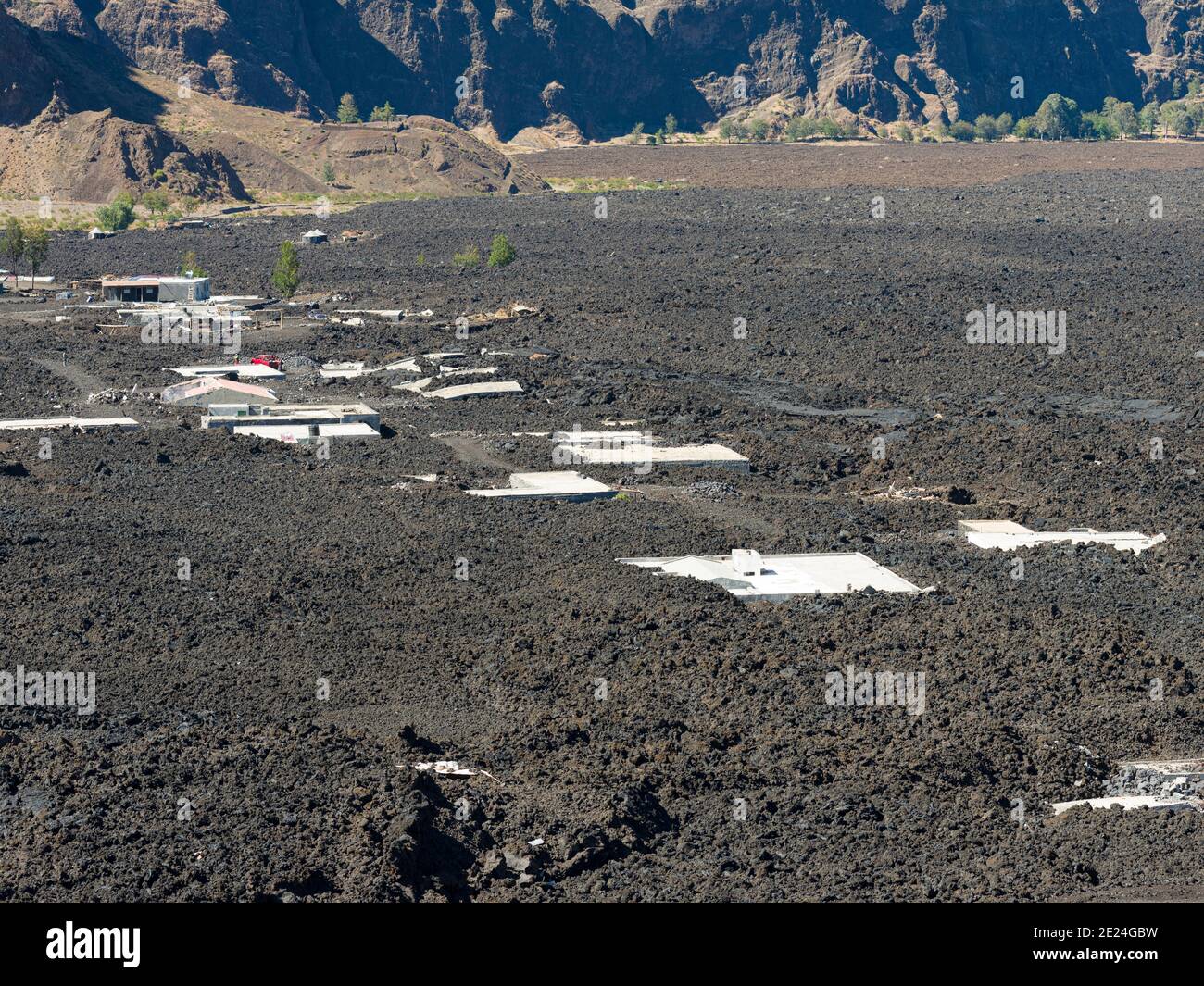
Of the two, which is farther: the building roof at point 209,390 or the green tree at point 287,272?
the green tree at point 287,272

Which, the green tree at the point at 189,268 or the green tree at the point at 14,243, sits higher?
the green tree at the point at 14,243

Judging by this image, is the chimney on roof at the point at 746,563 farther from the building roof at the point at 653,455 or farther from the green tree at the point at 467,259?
the green tree at the point at 467,259

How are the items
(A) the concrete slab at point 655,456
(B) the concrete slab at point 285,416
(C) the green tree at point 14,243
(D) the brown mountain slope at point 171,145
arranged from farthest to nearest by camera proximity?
1. (D) the brown mountain slope at point 171,145
2. (C) the green tree at point 14,243
3. (B) the concrete slab at point 285,416
4. (A) the concrete slab at point 655,456

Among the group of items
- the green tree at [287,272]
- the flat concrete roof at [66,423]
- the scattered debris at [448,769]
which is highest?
the green tree at [287,272]

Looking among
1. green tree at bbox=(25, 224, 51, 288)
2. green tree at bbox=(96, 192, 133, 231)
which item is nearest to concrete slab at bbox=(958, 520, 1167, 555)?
green tree at bbox=(25, 224, 51, 288)

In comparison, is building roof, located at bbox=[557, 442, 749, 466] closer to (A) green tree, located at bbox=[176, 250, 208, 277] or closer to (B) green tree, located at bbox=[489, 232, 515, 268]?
(A) green tree, located at bbox=[176, 250, 208, 277]

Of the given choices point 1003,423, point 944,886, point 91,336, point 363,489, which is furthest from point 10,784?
point 91,336

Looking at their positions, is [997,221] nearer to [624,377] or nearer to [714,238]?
[714,238]

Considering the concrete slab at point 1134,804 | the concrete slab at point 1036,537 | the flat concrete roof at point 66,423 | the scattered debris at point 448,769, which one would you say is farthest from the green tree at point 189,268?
the concrete slab at point 1134,804
